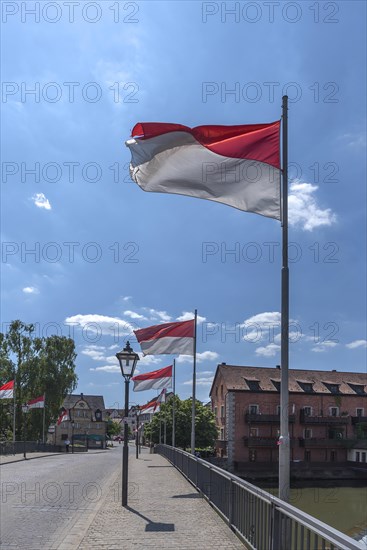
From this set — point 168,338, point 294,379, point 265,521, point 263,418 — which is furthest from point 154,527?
point 294,379

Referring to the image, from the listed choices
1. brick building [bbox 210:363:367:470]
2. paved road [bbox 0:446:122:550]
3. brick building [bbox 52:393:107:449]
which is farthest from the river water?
brick building [bbox 52:393:107:449]

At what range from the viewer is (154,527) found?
401 inches

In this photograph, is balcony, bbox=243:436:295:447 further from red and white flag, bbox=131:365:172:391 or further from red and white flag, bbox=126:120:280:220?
red and white flag, bbox=126:120:280:220

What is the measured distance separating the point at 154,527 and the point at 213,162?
6.59m

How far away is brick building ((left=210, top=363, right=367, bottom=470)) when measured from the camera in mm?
64438

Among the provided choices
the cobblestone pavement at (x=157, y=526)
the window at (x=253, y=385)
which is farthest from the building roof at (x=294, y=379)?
the cobblestone pavement at (x=157, y=526)

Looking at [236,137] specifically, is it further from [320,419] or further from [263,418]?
[320,419]

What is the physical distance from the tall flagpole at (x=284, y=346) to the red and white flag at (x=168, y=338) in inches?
558

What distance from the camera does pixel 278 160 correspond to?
28.2 feet

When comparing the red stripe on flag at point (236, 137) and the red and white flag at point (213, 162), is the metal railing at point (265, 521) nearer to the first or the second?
the red and white flag at point (213, 162)

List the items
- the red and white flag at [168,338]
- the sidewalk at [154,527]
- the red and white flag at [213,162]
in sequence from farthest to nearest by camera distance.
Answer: the red and white flag at [168,338] → the sidewalk at [154,527] → the red and white flag at [213,162]

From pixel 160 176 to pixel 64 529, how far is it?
6843 millimetres

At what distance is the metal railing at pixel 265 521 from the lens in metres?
4.99

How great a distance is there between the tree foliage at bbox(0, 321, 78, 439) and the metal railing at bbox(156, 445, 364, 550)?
50417mm
